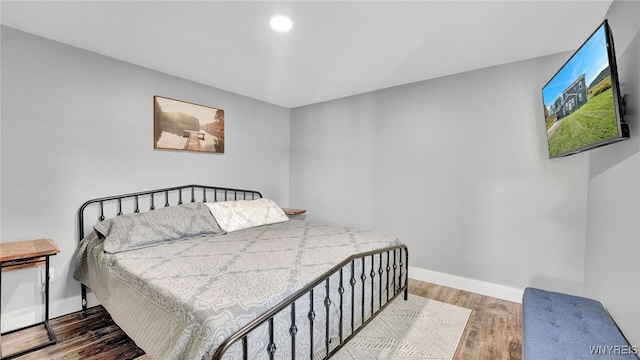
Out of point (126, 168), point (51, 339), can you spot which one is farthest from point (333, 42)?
point (51, 339)

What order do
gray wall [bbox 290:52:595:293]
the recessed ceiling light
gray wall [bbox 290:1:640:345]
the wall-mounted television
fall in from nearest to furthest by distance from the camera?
the wall-mounted television → gray wall [bbox 290:1:640:345] → the recessed ceiling light → gray wall [bbox 290:52:595:293]

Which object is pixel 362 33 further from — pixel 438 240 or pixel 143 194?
pixel 143 194

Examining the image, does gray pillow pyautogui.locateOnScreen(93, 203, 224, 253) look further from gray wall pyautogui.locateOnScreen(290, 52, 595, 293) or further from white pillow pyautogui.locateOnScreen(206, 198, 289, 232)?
gray wall pyautogui.locateOnScreen(290, 52, 595, 293)

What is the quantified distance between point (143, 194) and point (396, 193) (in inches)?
116

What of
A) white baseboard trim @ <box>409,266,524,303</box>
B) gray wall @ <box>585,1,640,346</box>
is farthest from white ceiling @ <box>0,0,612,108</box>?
white baseboard trim @ <box>409,266,524,303</box>

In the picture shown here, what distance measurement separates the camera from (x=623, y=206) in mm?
1638

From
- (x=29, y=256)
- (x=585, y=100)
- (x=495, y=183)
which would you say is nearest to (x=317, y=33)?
(x=585, y=100)

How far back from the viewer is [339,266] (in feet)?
5.82

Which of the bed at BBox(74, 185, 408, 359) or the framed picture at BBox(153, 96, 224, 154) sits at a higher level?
the framed picture at BBox(153, 96, 224, 154)

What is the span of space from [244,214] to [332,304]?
170 centimetres

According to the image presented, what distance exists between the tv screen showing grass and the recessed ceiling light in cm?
187

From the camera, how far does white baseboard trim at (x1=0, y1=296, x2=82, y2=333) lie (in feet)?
7.26

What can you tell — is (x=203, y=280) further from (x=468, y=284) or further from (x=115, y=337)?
(x=468, y=284)

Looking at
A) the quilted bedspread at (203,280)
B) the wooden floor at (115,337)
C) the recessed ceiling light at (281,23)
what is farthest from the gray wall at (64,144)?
the recessed ceiling light at (281,23)
